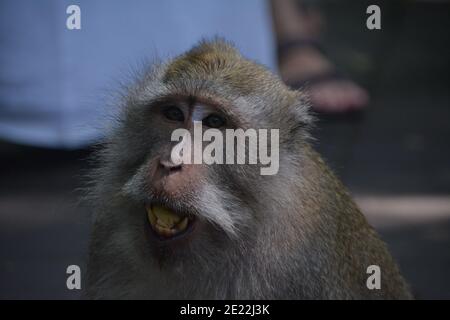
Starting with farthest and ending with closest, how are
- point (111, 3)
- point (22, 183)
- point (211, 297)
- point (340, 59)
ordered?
1. point (340, 59)
2. point (22, 183)
3. point (111, 3)
4. point (211, 297)

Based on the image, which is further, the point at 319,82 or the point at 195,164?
the point at 319,82

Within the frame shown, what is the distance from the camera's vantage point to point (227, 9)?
452 cm

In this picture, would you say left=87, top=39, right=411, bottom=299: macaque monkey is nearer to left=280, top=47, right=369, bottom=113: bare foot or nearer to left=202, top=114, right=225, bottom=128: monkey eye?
left=202, top=114, right=225, bottom=128: monkey eye

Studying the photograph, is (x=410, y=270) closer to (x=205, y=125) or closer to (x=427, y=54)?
(x=205, y=125)

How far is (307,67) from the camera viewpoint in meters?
4.71

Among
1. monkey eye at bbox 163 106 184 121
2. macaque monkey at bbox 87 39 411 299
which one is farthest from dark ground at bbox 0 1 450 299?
monkey eye at bbox 163 106 184 121

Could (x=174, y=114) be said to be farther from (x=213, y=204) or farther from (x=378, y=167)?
(x=378, y=167)

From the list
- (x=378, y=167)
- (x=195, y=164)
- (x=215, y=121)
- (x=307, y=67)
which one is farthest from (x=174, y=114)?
(x=378, y=167)

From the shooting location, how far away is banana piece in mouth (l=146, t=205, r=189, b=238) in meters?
3.00

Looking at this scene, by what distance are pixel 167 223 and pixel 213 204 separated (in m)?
0.15

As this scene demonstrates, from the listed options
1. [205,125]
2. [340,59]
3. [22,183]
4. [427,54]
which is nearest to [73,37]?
[205,125]

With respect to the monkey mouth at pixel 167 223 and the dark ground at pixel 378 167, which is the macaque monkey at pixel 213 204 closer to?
the monkey mouth at pixel 167 223

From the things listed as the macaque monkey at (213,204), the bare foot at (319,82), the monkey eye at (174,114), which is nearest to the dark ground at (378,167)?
the bare foot at (319,82)

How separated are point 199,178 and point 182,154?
89 mm
